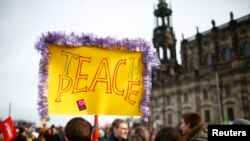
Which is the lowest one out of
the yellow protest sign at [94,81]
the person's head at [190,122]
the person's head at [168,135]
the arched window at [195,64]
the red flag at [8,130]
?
the red flag at [8,130]

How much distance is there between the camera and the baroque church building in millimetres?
40000

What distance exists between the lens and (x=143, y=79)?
497 centimetres

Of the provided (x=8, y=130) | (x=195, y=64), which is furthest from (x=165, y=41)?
(x=8, y=130)

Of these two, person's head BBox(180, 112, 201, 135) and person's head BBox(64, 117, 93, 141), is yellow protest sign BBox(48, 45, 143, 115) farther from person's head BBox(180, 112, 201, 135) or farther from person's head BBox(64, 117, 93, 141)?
person's head BBox(64, 117, 93, 141)

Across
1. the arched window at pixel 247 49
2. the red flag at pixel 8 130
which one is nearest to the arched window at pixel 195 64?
the arched window at pixel 247 49

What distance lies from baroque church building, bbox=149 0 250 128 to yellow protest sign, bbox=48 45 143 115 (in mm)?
34197

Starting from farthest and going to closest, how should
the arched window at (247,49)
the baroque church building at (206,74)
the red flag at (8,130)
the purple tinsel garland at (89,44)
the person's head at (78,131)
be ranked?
the arched window at (247,49) < the baroque church building at (206,74) < the red flag at (8,130) < the purple tinsel garland at (89,44) < the person's head at (78,131)

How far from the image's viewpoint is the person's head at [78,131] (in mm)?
3246

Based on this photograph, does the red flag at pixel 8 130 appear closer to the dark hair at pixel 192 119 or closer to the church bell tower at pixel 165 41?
the dark hair at pixel 192 119

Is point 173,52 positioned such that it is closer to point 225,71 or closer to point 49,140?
point 225,71

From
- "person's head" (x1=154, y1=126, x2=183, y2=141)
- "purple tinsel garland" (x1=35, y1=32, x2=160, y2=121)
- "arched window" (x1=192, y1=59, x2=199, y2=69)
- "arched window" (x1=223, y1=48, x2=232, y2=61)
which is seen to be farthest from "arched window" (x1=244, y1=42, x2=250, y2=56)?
"person's head" (x1=154, y1=126, x2=183, y2=141)

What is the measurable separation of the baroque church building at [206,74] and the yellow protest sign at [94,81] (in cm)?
3420

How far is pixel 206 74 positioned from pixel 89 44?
40750mm

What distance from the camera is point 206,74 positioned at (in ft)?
143
